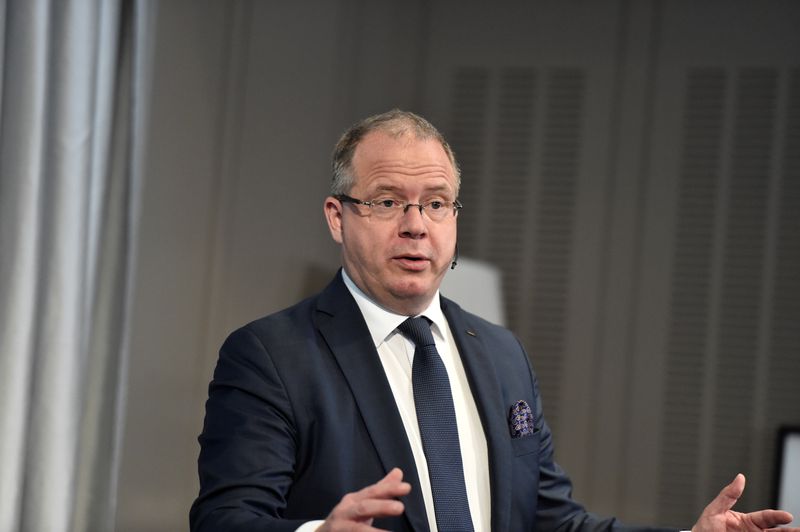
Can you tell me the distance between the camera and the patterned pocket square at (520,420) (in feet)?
6.00

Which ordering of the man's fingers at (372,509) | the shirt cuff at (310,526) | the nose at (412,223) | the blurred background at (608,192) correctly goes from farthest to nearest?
the blurred background at (608,192), the nose at (412,223), the shirt cuff at (310,526), the man's fingers at (372,509)

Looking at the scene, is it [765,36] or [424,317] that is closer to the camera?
[424,317]

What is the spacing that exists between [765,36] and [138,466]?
9.51 ft

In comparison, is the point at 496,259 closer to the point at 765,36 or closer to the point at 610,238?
the point at 610,238

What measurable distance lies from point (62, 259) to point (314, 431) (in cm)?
77

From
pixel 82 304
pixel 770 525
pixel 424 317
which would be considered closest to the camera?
pixel 770 525

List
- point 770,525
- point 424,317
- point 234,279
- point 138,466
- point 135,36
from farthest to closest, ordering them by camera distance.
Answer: point 234,279 → point 138,466 → point 135,36 → point 424,317 → point 770,525

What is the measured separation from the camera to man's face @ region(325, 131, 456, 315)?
1792 mm

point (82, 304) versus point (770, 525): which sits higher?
point (82, 304)

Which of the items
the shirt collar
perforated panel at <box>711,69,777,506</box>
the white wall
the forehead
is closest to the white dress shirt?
the shirt collar

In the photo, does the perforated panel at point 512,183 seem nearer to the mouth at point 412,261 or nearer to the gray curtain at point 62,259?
the gray curtain at point 62,259

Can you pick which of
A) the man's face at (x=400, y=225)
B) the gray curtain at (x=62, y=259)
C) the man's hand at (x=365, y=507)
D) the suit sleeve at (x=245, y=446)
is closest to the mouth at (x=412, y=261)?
the man's face at (x=400, y=225)

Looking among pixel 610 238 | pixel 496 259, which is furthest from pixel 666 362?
pixel 496 259

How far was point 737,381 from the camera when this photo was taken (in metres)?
3.90
